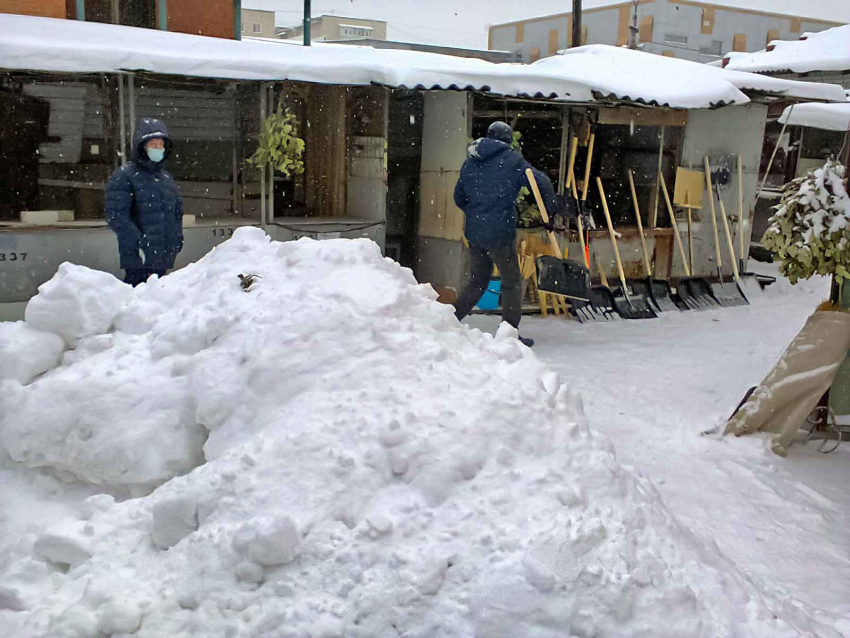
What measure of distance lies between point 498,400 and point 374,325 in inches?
26.7

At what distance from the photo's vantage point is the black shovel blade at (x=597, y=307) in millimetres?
9594

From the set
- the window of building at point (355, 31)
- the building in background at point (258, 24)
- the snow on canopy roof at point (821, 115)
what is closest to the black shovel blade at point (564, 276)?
the snow on canopy roof at point (821, 115)

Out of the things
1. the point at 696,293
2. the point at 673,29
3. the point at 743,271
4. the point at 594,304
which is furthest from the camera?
the point at 673,29

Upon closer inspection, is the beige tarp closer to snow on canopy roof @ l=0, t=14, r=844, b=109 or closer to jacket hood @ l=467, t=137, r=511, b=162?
jacket hood @ l=467, t=137, r=511, b=162

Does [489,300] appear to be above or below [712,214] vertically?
below

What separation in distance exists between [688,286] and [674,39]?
30.0 m

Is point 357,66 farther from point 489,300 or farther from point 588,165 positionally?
point 588,165

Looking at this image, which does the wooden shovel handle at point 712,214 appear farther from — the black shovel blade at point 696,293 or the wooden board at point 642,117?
the wooden board at point 642,117

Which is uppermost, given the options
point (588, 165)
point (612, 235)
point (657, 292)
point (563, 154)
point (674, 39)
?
point (674, 39)

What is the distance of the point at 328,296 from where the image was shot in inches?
149

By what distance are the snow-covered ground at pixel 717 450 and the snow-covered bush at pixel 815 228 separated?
1.23 meters

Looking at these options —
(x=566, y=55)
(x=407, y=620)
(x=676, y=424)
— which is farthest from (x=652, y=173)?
(x=407, y=620)

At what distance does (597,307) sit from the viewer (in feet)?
32.1

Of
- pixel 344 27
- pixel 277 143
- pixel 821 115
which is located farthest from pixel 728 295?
pixel 344 27
